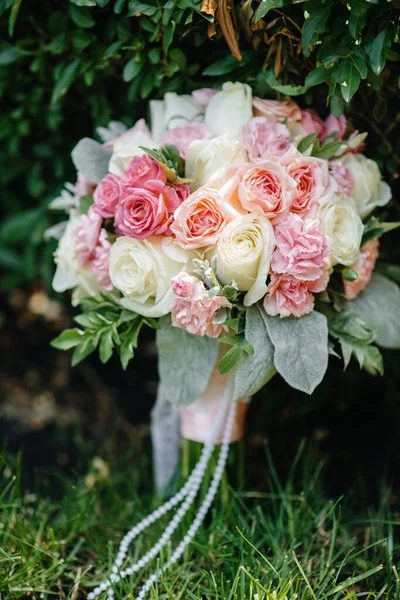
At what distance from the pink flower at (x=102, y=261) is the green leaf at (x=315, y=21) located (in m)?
0.52

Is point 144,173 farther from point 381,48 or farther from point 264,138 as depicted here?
point 381,48

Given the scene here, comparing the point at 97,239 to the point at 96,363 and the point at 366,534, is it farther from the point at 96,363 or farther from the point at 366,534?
the point at 96,363

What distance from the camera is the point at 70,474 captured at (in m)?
1.91

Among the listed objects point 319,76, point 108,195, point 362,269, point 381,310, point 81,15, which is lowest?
point 381,310

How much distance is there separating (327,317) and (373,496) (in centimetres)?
67

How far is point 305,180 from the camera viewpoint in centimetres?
114

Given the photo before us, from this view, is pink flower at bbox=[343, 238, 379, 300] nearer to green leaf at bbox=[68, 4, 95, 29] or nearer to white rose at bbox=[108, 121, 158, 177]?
white rose at bbox=[108, 121, 158, 177]

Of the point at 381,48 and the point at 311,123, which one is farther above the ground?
the point at 381,48

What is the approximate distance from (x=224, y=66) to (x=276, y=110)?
0.17m

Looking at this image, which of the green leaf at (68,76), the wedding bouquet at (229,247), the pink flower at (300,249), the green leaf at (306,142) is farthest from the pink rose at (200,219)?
the green leaf at (68,76)

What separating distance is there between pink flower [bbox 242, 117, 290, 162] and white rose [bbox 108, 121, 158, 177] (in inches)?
7.8

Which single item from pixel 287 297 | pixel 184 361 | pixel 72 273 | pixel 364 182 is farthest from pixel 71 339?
pixel 364 182

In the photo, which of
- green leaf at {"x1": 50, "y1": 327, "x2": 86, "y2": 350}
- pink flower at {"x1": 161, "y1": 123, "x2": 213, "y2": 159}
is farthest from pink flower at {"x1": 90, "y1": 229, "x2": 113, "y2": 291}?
pink flower at {"x1": 161, "y1": 123, "x2": 213, "y2": 159}

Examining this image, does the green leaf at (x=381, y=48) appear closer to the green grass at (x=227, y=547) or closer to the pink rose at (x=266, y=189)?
the pink rose at (x=266, y=189)
